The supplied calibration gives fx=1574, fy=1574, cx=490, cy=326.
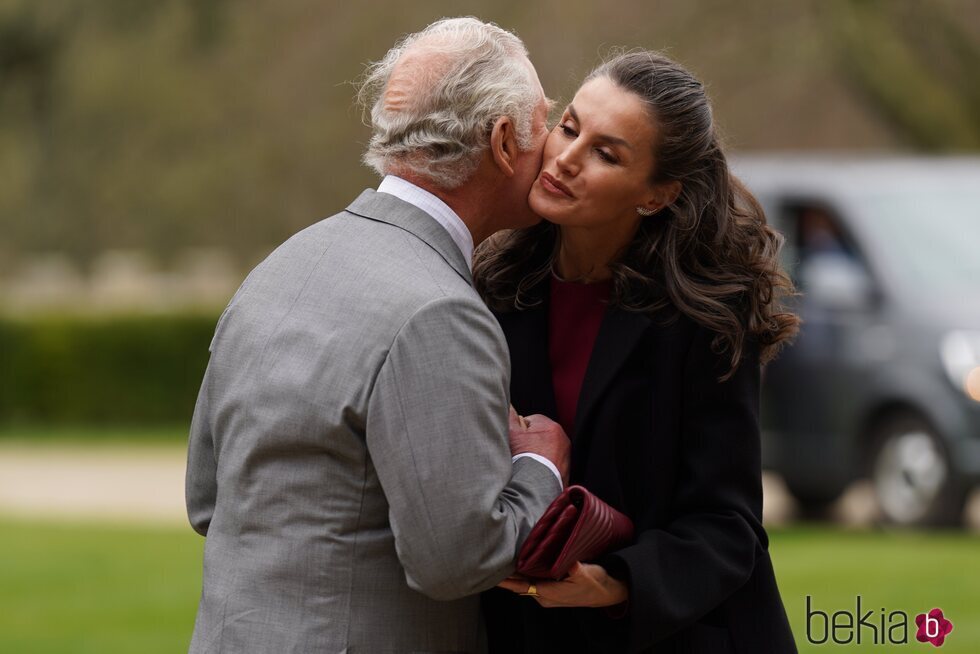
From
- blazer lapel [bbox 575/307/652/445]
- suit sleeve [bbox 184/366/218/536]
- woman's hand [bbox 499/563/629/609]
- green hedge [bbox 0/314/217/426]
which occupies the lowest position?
woman's hand [bbox 499/563/629/609]

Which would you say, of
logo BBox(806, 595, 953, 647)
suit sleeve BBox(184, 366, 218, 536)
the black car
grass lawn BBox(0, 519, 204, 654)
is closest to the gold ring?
suit sleeve BBox(184, 366, 218, 536)

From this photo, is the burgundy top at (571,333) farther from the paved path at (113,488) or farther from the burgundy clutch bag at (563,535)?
the paved path at (113,488)

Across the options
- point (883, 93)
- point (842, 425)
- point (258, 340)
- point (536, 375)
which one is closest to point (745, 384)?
point (536, 375)

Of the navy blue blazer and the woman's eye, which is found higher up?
the woman's eye

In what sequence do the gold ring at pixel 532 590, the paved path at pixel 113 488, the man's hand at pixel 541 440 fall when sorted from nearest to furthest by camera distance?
the gold ring at pixel 532 590 < the man's hand at pixel 541 440 < the paved path at pixel 113 488

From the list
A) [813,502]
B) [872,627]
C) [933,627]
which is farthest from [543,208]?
[813,502]

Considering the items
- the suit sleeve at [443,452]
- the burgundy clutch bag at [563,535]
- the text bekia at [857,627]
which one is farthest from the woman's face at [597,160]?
the text bekia at [857,627]

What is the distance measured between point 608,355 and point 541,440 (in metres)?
0.24

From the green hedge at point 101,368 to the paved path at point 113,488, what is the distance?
1781 millimetres

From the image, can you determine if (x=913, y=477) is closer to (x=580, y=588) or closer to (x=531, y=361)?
(x=531, y=361)

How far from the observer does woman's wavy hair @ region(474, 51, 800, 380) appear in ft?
10.1

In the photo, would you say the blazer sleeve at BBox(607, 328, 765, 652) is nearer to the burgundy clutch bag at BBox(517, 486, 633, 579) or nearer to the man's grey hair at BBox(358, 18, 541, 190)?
the burgundy clutch bag at BBox(517, 486, 633, 579)

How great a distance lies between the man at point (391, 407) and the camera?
2727 millimetres

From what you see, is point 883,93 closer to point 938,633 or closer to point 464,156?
point 938,633
